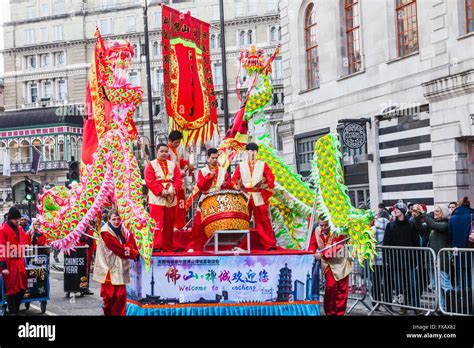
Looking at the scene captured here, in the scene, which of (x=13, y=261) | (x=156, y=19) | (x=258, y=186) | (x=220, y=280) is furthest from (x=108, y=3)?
(x=220, y=280)

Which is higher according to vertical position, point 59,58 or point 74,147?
point 59,58

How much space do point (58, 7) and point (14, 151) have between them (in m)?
25.4

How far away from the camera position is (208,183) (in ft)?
35.3

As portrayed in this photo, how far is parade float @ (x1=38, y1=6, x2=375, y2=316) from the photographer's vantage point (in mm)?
9602

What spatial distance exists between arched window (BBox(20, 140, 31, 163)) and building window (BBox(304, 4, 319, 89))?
30698 millimetres

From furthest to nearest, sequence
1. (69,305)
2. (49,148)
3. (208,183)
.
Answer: (49,148), (69,305), (208,183)

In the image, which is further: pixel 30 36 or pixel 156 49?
pixel 156 49

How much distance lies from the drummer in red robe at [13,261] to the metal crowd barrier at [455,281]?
19.2 ft

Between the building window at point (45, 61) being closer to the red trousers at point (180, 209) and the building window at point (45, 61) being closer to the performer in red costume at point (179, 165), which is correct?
the performer in red costume at point (179, 165)

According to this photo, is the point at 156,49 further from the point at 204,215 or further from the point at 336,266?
the point at 336,266

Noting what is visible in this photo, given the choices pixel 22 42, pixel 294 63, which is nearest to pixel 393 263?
pixel 294 63

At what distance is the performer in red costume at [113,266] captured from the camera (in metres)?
10.1

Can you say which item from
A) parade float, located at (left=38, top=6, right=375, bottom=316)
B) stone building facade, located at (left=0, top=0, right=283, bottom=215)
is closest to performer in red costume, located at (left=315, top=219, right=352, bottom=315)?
parade float, located at (left=38, top=6, right=375, bottom=316)

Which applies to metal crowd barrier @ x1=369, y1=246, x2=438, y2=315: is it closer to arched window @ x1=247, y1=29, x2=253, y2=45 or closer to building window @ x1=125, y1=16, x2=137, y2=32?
building window @ x1=125, y1=16, x2=137, y2=32
